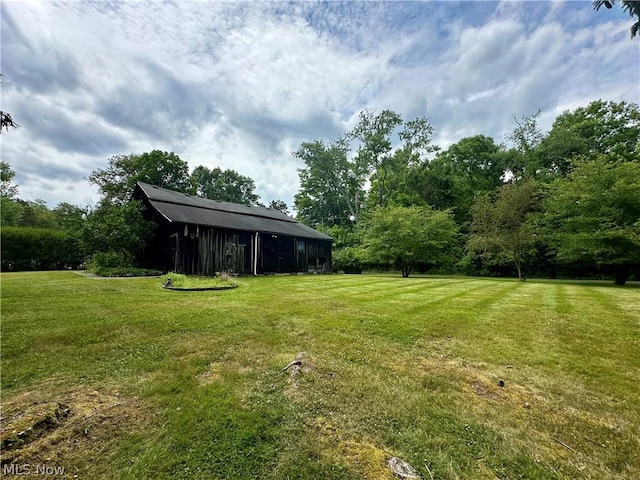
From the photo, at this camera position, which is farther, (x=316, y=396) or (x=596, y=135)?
(x=596, y=135)

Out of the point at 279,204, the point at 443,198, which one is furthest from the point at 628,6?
the point at 279,204

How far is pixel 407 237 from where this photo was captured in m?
20.9

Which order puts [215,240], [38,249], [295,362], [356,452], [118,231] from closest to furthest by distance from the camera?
[356,452]
[295,362]
[118,231]
[215,240]
[38,249]

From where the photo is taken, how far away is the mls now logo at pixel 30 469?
1.86 metres

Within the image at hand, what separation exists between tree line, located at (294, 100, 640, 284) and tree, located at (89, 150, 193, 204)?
14847 mm

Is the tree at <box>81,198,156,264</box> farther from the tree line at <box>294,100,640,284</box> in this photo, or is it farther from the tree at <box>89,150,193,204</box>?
the tree line at <box>294,100,640,284</box>

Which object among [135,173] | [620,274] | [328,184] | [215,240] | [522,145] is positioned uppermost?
[522,145]

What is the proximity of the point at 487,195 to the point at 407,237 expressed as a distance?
10609 millimetres

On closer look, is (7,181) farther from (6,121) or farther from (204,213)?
(6,121)

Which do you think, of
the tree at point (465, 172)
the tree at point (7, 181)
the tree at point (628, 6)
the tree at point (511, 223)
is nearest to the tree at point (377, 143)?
the tree at point (465, 172)

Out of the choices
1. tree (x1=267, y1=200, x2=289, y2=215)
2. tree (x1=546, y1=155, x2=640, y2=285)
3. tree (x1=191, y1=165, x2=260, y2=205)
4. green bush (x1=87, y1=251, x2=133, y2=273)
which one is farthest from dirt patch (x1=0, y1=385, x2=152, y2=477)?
tree (x1=267, y1=200, x2=289, y2=215)

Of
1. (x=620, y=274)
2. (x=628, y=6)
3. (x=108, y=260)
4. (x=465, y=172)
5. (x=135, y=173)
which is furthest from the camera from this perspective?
(x=465, y=172)

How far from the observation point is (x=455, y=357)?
13.0ft

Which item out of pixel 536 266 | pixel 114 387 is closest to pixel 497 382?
pixel 114 387
